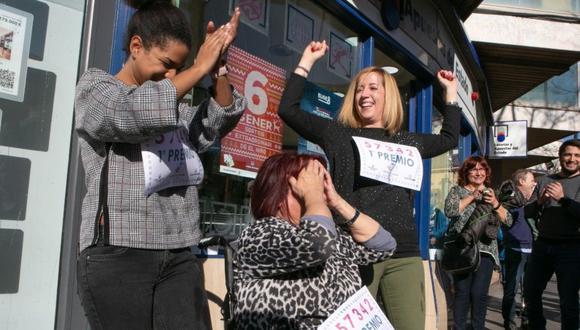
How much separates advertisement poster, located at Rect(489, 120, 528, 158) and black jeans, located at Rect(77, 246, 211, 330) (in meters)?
12.0

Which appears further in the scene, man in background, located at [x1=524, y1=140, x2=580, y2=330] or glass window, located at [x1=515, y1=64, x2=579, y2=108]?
glass window, located at [x1=515, y1=64, x2=579, y2=108]

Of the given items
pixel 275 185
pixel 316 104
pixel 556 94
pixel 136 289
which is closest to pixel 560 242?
pixel 316 104

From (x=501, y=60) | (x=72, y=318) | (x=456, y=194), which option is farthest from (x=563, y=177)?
(x=501, y=60)

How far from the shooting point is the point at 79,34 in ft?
8.51

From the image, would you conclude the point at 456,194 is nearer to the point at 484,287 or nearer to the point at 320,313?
the point at 484,287

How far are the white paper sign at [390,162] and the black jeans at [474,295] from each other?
223 centimetres

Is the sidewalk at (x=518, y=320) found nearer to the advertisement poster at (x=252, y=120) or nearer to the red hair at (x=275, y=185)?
the advertisement poster at (x=252, y=120)

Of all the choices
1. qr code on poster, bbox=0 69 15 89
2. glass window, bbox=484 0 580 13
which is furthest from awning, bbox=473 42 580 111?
qr code on poster, bbox=0 69 15 89

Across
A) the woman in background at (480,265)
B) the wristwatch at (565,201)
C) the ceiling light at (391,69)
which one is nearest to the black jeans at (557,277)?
the wristwatch at (565,201)

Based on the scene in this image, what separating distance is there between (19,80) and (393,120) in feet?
5.76

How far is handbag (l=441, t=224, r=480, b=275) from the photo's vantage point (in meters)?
4.46

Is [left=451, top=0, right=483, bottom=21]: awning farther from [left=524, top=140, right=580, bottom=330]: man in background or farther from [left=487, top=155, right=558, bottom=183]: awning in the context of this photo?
[left=487, top=155, right=558, bottom=183]: awning

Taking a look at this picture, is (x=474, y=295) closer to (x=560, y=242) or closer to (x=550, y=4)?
(x=560, y=242)

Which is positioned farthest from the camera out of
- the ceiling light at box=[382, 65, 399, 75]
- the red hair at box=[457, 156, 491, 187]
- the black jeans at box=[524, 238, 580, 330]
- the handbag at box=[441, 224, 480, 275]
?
the ceiling light at box=[382, 65, 399, 75]
